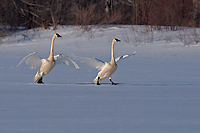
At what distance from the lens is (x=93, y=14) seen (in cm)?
2498

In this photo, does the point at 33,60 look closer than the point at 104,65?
No

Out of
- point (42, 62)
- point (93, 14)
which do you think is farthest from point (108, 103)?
point (93, 14)

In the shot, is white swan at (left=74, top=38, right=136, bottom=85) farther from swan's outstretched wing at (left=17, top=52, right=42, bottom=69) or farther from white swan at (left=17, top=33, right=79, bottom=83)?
swan's outstretched wing at (left=17, top=52, right=42, bottom=69)

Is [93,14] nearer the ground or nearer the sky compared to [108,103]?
nearer the ground

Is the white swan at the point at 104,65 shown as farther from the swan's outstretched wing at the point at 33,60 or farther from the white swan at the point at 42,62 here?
the swan's outstretched wing at the point at 33,60

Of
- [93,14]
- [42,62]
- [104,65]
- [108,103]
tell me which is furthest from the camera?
[93,14]

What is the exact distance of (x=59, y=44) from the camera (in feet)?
68.6

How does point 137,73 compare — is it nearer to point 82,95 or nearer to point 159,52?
point 82,95

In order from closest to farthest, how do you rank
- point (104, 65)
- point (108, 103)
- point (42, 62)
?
point (108, 103) < point (104, 65) < point (42, 62)

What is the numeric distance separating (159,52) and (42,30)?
10.5m

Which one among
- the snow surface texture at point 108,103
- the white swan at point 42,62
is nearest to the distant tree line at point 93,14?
the snow surface texture at point 108,103

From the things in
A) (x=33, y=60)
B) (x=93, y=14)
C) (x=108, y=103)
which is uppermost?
(x=33, y=60)

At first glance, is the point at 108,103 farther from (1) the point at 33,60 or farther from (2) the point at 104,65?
(1) the point at 33,60

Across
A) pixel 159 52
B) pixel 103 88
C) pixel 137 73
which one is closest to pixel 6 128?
pixel 103 88
